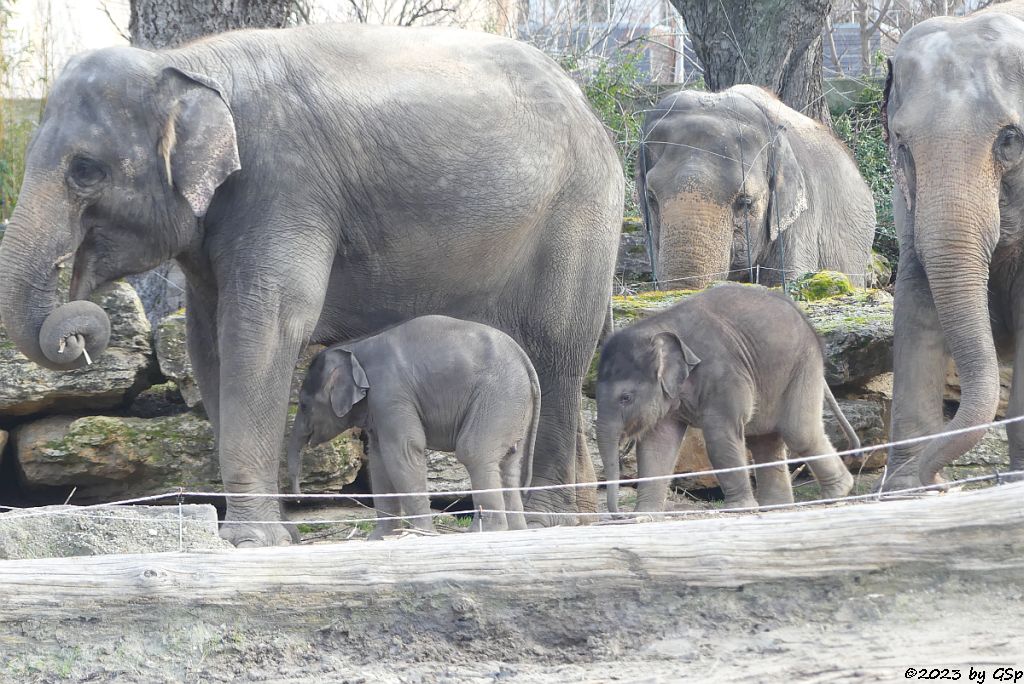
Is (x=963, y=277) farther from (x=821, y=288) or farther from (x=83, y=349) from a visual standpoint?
(x=83, y=349)

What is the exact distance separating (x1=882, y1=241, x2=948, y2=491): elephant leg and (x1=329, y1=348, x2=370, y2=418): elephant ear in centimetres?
241

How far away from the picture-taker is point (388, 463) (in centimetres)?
700

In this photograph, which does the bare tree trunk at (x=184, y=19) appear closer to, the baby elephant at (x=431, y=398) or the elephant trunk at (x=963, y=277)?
the baby elephant at (x=431, y=398)

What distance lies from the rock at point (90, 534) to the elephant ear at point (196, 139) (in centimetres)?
131

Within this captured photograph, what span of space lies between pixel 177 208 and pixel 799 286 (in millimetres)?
4580

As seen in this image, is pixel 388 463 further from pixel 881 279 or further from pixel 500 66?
pixel 881 279

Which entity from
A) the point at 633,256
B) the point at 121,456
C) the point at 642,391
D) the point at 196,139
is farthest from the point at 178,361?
the point at 633,256

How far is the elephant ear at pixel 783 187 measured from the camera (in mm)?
11313

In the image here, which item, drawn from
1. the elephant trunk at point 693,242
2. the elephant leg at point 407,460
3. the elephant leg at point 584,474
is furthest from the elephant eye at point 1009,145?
the elephant trunk at point 693,242

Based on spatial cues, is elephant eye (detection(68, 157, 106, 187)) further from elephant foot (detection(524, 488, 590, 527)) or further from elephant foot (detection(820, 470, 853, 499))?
elephant foot (detection(820, 470, 853, 499))

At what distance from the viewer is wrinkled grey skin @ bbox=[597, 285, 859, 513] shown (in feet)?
24.8

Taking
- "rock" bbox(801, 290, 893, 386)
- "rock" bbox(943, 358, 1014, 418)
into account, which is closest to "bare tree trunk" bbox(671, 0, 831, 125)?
"rock" bbox(801, 290, 893, 386)

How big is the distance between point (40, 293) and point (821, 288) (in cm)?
504

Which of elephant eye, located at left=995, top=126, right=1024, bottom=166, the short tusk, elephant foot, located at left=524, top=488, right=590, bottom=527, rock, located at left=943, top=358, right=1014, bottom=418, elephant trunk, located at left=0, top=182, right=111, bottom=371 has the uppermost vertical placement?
elephant eye, located at left=995, top=126, right=1024, bottom=166
